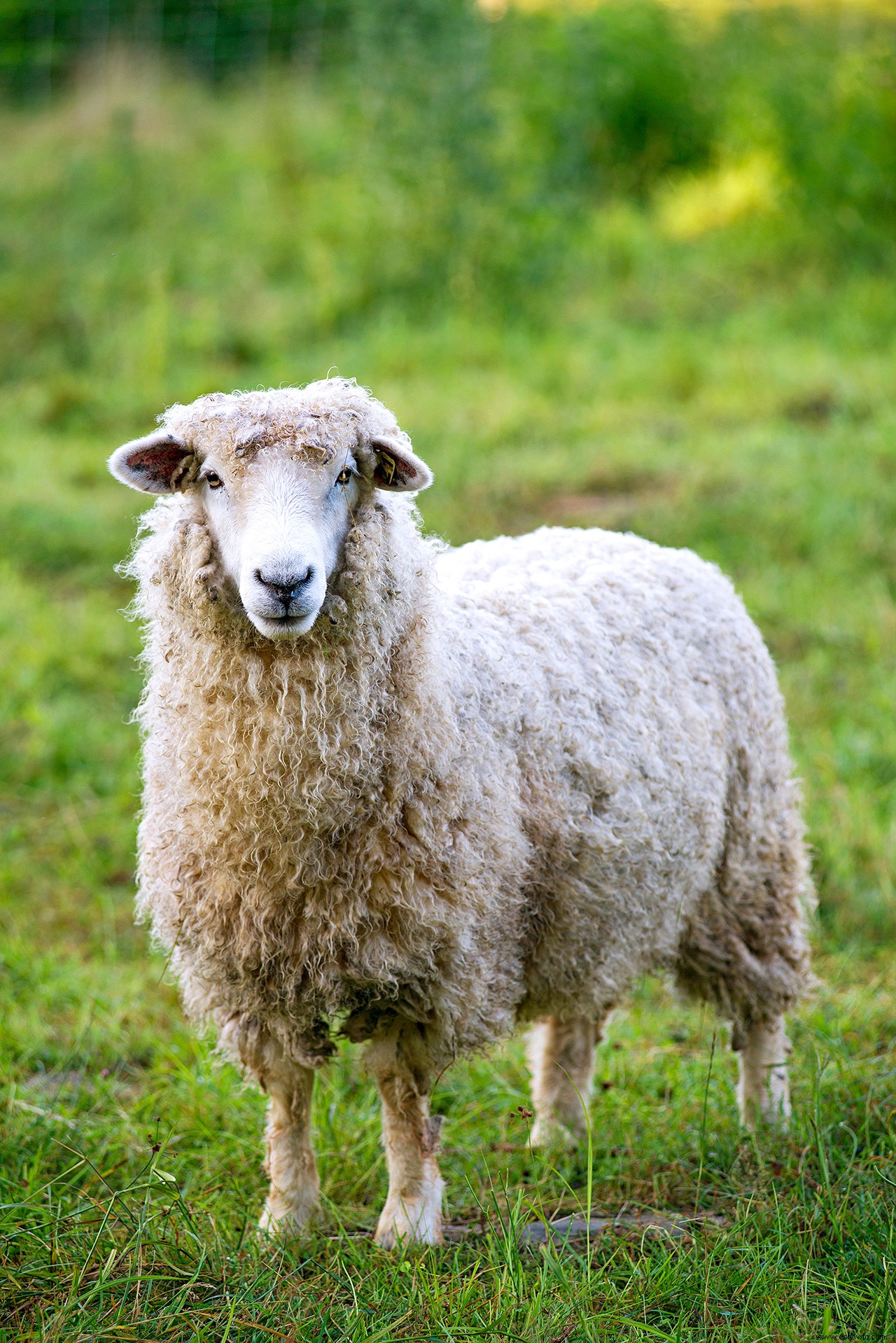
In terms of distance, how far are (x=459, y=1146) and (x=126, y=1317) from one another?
44.0 inches

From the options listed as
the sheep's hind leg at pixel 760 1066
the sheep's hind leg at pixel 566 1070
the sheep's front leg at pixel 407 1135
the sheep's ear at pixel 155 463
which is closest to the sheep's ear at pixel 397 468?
the sheep's ear at pixel 155 463

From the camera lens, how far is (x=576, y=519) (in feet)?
20.7

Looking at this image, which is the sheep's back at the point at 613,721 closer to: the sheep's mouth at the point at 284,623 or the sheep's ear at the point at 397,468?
the sheep's ear at the point at 397,468

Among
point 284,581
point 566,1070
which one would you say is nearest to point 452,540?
point 566,1070

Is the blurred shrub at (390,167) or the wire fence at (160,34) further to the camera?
the wire fence at (160,34)

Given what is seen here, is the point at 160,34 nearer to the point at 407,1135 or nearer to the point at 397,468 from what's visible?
the point at 397,468

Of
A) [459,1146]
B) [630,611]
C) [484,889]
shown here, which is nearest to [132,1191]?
[459,1146]

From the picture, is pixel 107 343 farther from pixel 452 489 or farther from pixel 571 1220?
pixel 571 1220

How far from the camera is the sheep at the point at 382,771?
2.49 metres

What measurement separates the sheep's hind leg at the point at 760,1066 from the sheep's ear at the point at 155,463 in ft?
6.73

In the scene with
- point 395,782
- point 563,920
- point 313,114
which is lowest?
point 563,920

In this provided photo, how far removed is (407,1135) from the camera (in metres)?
2.82

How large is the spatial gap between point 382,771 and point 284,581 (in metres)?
0.52

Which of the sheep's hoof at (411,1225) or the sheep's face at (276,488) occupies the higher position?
the sheep's face at (276,488)
